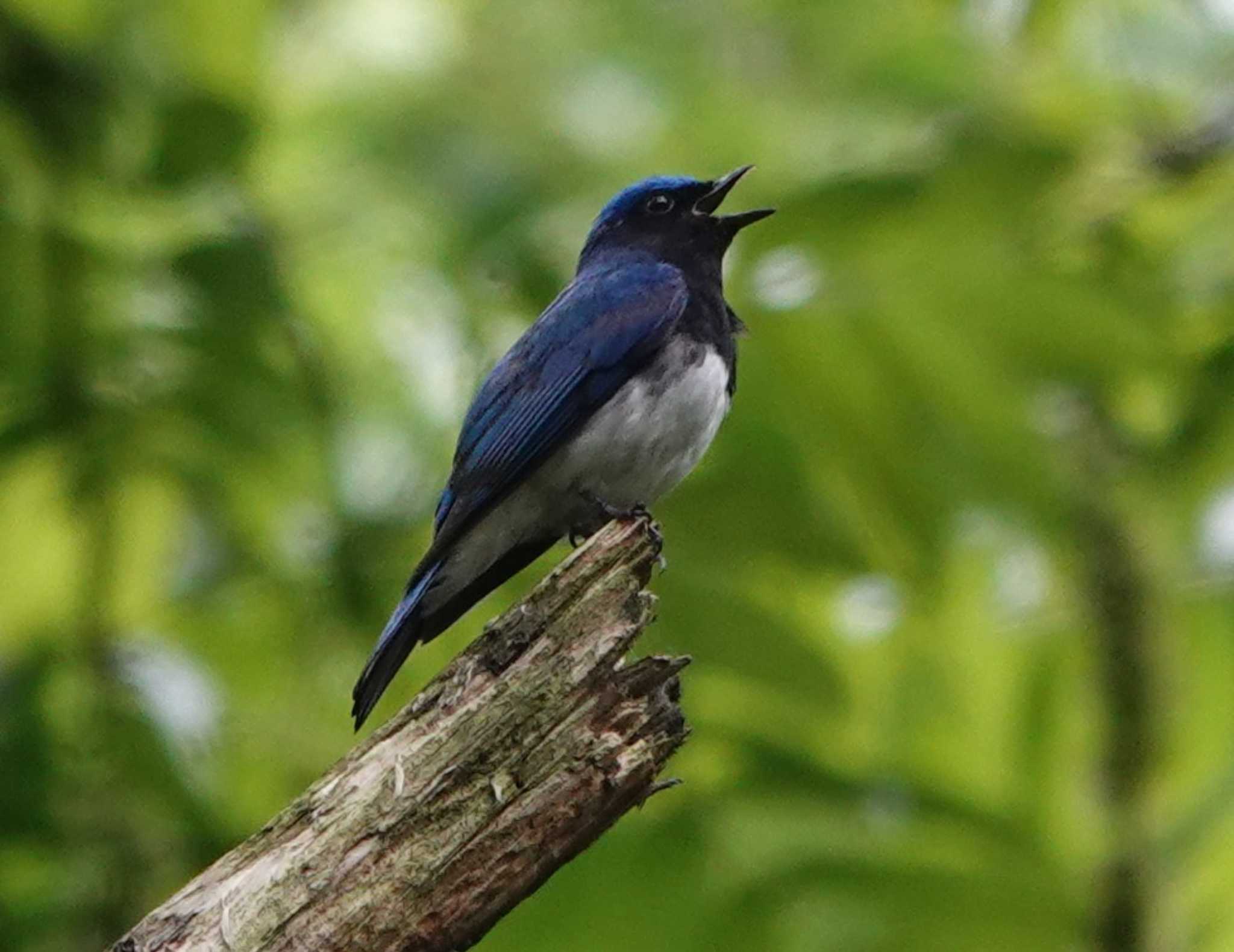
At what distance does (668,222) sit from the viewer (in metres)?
6.91

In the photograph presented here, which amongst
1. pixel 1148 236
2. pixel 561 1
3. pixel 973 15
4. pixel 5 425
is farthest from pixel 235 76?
pixel 561 1

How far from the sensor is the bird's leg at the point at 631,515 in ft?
14.5

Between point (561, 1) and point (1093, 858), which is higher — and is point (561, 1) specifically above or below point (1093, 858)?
above

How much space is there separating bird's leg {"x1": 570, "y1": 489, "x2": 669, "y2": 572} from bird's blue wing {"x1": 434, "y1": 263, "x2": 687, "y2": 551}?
0.20 meters

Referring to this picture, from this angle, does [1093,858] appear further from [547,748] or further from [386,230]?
[386,230]

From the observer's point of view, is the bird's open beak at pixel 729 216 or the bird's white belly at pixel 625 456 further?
the bird's open beak at pixel 729 216

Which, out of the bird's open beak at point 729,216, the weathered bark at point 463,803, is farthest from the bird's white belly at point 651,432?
the weathered bark at point 463,803

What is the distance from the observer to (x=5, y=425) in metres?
5.59

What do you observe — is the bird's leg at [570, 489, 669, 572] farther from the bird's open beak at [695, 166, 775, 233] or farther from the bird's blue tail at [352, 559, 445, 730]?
the bird's open beak at [695, 166, 775, 233]

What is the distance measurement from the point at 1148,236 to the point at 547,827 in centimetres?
392

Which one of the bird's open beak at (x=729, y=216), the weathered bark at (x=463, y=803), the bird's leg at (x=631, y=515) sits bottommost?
the weathered bark at (x=463, y=803)

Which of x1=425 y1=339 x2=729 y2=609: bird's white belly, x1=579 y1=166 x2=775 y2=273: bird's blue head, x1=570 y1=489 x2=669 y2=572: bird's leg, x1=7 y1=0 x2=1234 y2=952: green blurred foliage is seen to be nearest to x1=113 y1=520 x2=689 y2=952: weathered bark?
x1=570 y1=489 x2=669 y2=572: bird's leg

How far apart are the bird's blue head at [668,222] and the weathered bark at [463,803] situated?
9.16 feet

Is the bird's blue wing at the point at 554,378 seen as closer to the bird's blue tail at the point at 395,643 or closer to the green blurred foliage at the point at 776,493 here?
the green blurred foliage at the point at 776,493
